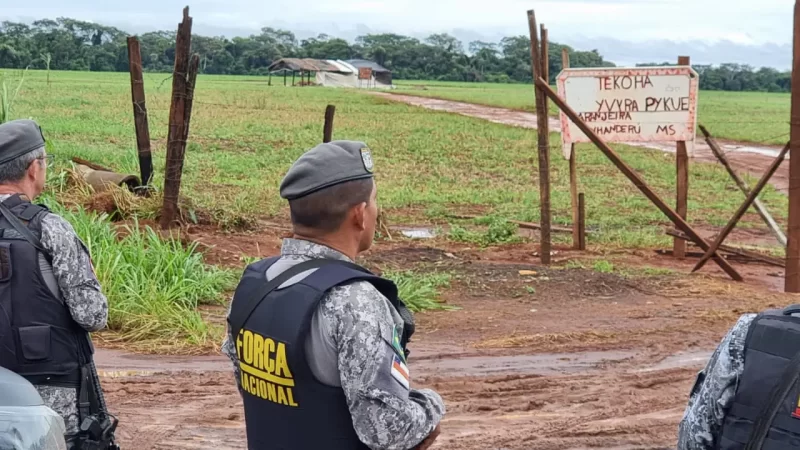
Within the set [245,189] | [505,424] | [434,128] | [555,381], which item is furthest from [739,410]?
[434,128]

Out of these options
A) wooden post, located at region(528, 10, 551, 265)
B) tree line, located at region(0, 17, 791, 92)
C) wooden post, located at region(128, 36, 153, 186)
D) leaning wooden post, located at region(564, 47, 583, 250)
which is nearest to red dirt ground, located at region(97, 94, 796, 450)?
leaning wooden post, located at region(564, 47, 583, 250)

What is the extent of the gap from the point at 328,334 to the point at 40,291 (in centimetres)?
138

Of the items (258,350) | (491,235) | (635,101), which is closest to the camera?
(258,350)

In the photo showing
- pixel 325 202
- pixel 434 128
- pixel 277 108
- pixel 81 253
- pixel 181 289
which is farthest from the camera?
pixel 277 108

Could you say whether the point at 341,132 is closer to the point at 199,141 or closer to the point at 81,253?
the point at 199,141

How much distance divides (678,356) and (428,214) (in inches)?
288

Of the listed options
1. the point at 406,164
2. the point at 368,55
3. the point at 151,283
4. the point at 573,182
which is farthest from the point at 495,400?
the point at 368,55

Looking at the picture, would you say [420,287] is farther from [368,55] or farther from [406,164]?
[368,55]

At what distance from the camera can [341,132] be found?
2739cm

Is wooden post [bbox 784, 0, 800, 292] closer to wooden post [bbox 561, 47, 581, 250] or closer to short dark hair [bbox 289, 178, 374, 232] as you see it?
wooden post [bbox 561, 47, 581, 250]

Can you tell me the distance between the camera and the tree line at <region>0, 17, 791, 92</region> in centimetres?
5806

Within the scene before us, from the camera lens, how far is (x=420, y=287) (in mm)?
8383

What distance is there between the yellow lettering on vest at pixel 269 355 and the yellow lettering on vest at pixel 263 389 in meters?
0.05

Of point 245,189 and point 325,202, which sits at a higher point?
point 325,202
